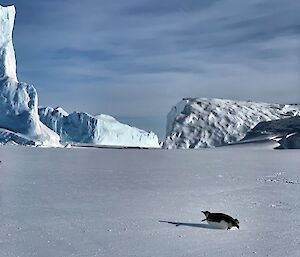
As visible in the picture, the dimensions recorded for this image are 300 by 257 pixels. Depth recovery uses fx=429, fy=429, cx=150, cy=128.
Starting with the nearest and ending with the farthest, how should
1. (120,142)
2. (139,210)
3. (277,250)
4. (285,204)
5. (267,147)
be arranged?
(277,250)
(139,210)
(285,204)
(267,147)
(120,142)

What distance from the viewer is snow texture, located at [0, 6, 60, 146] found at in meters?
76.1

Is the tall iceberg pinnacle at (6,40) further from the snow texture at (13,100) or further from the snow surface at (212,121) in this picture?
the snow surface at (212,121)

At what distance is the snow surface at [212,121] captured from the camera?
7550 centimetres

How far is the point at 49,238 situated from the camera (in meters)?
5.47

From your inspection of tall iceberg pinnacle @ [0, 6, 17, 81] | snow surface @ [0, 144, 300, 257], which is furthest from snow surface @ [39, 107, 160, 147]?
snow surface @ [0, 144, 300, 257]

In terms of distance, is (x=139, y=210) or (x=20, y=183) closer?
(x=139, y=210)

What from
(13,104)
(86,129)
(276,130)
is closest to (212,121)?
(276,130)

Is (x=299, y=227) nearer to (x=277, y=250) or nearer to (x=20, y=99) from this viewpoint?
(x=277, y=250)

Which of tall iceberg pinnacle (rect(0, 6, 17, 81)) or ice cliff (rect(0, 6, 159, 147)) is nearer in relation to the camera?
ice cliff (rect(0, 6, 159, 147))

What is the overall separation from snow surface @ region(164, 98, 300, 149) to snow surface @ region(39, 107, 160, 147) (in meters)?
18.0

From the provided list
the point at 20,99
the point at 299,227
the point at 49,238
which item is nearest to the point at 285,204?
the point at 299,227

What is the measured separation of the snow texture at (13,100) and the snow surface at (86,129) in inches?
617

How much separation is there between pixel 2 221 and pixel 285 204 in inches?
218

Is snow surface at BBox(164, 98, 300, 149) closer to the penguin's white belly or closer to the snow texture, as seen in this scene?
the snow texture
